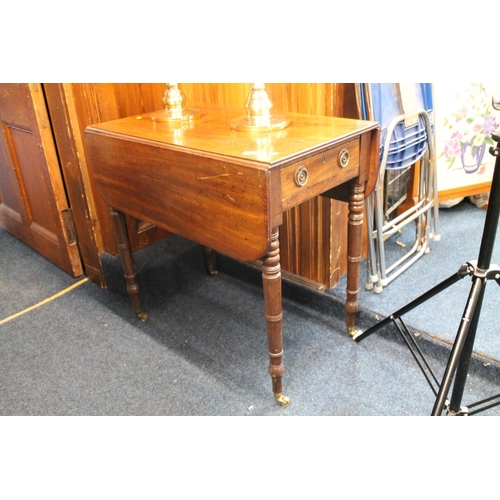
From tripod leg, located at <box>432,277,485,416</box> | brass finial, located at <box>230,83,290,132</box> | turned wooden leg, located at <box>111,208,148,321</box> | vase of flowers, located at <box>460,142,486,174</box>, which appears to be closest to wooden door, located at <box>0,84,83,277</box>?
turned wooden leg, located at <box>111,208,148,321</box>

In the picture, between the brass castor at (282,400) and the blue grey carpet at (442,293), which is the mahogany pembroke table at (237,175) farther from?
the blue grey carpet at (442,293)

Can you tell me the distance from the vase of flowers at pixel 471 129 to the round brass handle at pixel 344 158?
1.08 metres

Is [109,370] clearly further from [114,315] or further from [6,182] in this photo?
[6,182]

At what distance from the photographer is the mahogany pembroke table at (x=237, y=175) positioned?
3.72ft

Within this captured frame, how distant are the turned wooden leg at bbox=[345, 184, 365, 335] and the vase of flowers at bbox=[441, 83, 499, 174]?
0.96m

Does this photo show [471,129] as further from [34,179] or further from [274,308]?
[34,179]

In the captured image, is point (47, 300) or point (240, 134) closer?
point (240, 134)

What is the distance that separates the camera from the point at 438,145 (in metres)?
2.20

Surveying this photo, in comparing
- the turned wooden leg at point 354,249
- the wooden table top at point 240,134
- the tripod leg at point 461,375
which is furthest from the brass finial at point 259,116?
the tripod leg at point 461,375

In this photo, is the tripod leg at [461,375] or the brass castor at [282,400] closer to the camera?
the tripod leg at [461,375]

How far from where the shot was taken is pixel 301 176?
3.83 feet

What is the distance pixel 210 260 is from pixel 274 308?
84 centimetres

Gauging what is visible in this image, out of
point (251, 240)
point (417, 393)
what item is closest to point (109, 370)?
point (251, 240)

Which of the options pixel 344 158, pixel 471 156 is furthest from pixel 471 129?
pixel 344 158
